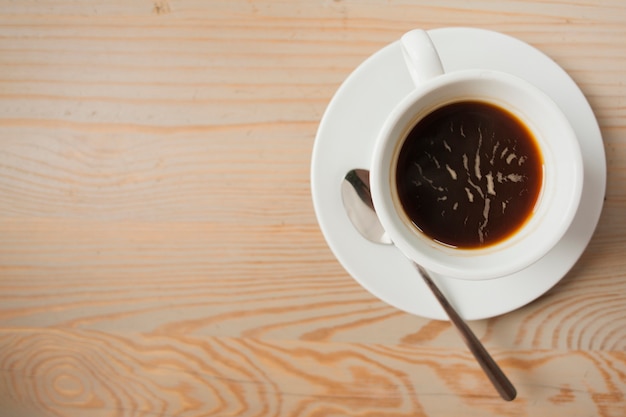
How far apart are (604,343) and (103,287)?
70 centimetres

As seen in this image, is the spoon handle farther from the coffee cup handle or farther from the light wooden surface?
the coffee cup handle

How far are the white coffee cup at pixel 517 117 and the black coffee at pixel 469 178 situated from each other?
0.04ft

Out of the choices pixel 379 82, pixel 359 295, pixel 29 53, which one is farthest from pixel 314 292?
pixel 29 53

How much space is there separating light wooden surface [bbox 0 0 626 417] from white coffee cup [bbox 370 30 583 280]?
0.54 ft

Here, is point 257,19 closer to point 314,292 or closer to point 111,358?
point 314,292

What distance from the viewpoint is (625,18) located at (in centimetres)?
72

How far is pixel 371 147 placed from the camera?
2.23 feet

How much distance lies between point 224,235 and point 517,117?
0.41m

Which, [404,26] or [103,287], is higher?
[404,26]

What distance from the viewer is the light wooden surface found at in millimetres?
728

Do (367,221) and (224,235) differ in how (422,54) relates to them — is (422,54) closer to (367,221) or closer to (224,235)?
(367,221)

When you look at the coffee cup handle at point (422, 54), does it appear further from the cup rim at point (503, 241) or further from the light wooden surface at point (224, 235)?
the light wooden surface at point (224, 235)

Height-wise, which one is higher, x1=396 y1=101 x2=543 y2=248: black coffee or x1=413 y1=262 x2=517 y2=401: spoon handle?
x1=396 y1=101 x2=543 y2=248: black coffee

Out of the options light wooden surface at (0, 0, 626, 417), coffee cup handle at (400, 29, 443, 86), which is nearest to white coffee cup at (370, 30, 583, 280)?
coffee cup handle at (400, 29, 443, 86)
